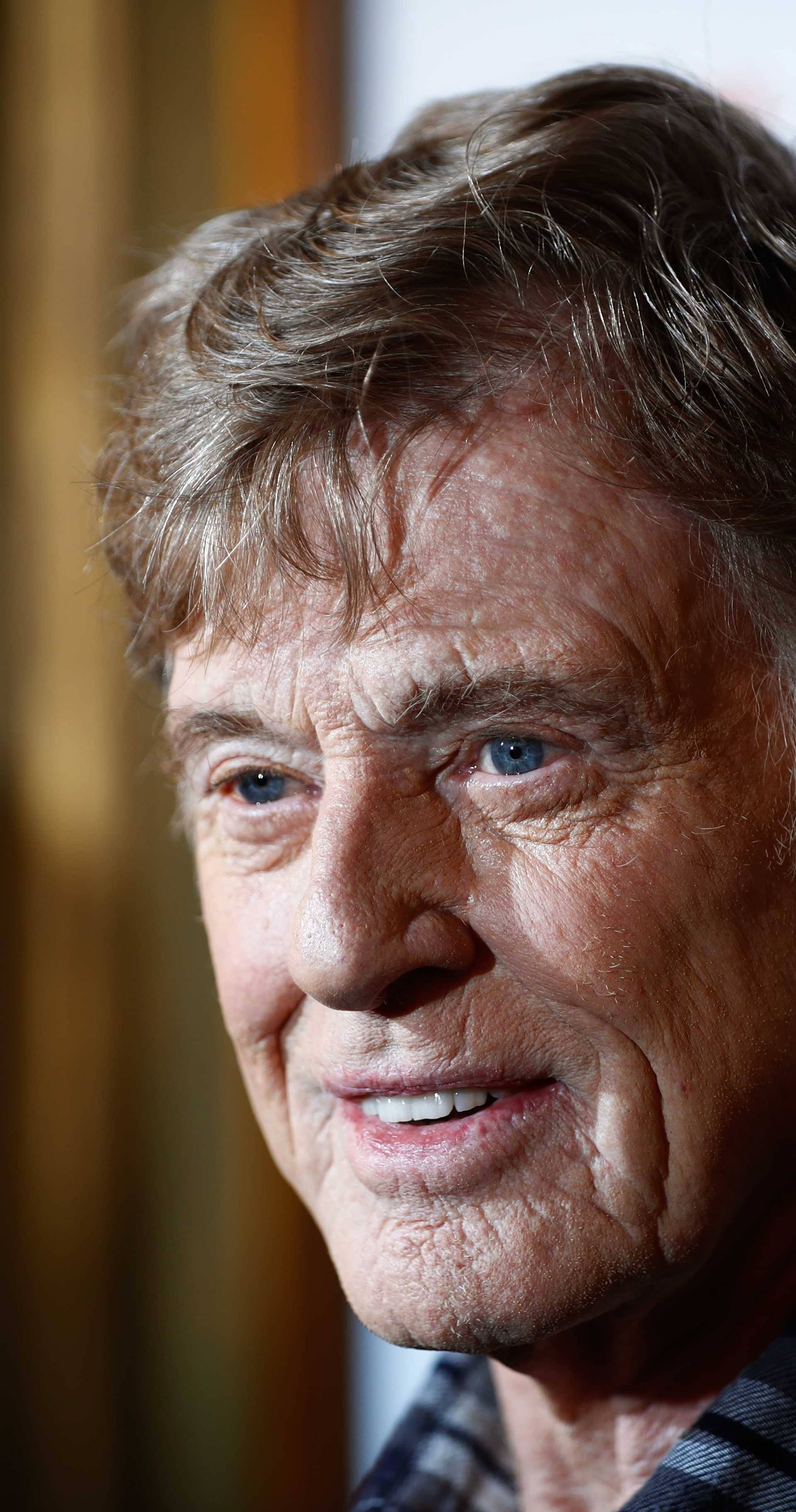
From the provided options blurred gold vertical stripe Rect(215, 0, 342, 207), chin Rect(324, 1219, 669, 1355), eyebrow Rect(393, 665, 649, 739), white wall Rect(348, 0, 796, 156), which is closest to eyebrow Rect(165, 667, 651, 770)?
eyebrow Rect(393, 665, 649, 739)

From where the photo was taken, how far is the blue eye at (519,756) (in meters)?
0.91

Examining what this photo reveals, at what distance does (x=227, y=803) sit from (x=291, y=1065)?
23 cm

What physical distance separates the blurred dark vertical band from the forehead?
4.32 ft

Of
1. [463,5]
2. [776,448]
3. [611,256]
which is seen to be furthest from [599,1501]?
[463,5]

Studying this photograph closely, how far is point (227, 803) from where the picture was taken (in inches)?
43.3

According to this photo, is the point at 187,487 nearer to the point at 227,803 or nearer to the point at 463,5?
the point at 227,803

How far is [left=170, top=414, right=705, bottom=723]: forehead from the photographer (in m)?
0.87

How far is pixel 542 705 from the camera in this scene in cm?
88

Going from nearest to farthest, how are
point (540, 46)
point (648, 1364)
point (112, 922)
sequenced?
point (648, 1364)
point (540, 46)
point (112, 922)

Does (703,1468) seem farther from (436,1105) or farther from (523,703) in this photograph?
(523,703)

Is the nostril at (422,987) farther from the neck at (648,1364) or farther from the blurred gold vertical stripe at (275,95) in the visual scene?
the blurred gold vertical stripe at (275,95)

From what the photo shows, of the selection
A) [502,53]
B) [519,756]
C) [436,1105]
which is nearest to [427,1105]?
[436,1105]

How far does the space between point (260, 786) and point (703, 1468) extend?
0.59m

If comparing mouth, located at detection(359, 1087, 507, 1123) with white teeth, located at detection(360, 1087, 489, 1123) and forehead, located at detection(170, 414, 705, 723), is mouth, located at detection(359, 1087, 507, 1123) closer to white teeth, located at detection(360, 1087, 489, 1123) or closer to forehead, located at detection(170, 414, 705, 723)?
white teeth, located at detection(360, 1087, 489, 1123)
